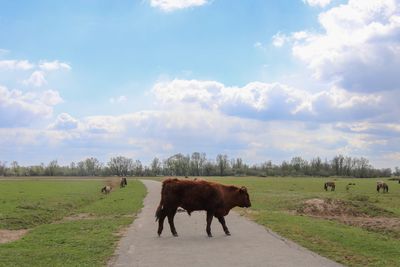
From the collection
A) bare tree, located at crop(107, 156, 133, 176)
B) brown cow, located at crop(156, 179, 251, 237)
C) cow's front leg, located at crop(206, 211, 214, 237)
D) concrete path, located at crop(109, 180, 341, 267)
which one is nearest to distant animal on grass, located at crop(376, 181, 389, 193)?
concrete path, located at crop(109, 180, 341, 267)

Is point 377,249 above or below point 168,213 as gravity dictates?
below

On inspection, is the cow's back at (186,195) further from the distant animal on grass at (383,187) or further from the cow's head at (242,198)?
the distant animal on grass at (383,187)

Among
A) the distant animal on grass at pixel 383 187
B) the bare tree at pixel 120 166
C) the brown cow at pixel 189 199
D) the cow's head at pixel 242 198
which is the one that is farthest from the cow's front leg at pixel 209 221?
the bare tree at pixel 120 166

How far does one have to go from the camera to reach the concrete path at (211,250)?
1139cm

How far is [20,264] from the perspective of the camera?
1188 cm

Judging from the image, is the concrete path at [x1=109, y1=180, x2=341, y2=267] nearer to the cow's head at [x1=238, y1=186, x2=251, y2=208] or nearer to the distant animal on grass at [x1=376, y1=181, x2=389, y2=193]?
the cow's head at [x1=238, y1=186, x2=251, y2=208]

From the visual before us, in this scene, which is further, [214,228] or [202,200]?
[214,228]

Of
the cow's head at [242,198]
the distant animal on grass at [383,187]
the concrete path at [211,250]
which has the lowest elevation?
the concrete path at [211,250]

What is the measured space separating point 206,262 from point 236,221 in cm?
1067

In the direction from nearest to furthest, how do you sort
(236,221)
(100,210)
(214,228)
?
(214,228)
(236,221)
(100,210)

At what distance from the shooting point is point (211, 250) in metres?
13.2

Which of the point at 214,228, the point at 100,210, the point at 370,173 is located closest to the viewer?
the point at 214,228

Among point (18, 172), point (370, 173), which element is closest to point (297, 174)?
point (370, 173)

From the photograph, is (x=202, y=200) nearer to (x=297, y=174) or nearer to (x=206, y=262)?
(x=206, y=262)
